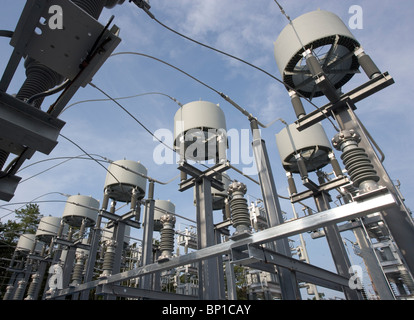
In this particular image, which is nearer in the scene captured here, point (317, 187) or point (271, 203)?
point (271, 203)

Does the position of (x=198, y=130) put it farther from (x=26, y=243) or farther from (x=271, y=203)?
(x=26, y=243)

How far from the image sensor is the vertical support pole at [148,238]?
762cm

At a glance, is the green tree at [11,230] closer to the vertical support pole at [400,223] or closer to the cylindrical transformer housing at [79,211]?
the cylindrical transformer housing at [79,211]

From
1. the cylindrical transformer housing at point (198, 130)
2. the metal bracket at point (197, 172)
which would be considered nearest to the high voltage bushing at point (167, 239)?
the metal bracket at point (197, 172)

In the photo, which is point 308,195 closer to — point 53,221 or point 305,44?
point 305,44

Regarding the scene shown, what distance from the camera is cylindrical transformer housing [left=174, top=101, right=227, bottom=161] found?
7.61 metres

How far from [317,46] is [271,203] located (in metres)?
3.64

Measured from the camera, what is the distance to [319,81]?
513cm

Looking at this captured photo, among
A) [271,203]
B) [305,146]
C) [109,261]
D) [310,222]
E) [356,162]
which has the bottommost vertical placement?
[310,222]

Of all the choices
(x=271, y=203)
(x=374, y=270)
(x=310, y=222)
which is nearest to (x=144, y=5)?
(x=310, y=222)

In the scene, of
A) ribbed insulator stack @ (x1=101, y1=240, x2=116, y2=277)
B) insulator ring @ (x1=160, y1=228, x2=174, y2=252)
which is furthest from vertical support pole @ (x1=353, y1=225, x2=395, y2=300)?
ribbed insulator stack @ (x1=101, y1=240, x2=116, y2=277)

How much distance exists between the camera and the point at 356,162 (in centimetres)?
325

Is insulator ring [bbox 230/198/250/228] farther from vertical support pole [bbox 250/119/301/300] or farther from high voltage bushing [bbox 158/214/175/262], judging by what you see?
high voltage bushing [bbox 158/214/175/262]
